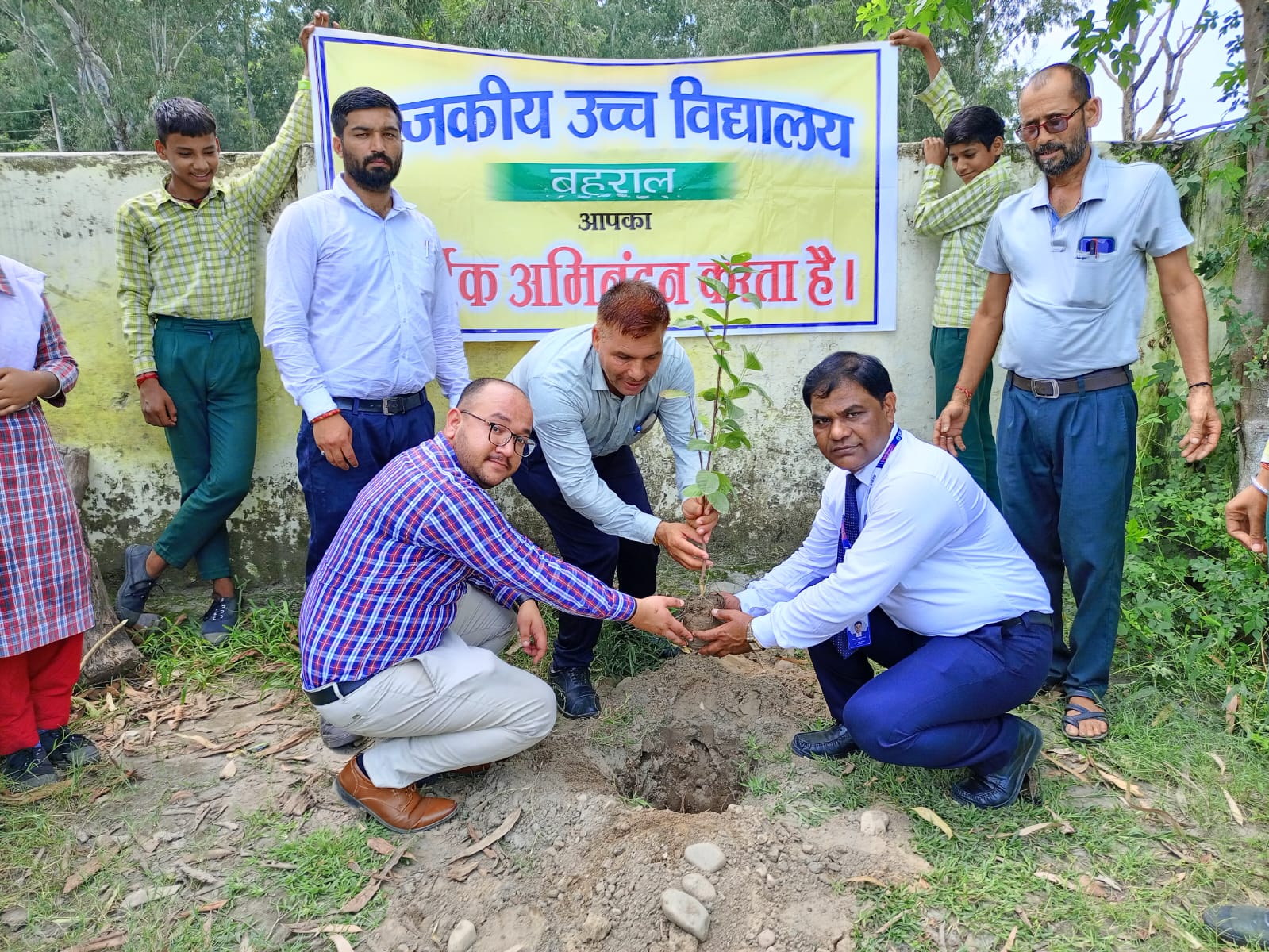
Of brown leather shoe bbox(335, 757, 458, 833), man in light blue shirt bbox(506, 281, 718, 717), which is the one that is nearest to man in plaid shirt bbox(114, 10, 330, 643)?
man in light blue shirt bbox(506, 281, 718, 717)

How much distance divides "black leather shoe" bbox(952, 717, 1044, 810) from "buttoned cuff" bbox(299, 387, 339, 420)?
96.8 inches

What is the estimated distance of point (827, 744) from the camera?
2.96 meters

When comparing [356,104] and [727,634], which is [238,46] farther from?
[727,634]

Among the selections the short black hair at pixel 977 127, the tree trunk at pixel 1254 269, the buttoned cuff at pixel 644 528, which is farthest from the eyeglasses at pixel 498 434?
the tree trunk at pixel 1254 269

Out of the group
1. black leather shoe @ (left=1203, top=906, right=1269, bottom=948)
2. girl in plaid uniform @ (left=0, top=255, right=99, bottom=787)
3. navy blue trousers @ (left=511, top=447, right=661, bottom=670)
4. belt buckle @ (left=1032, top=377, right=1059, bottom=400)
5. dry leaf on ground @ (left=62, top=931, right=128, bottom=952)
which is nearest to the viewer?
black leather shoe @ (left=1203, top=906, right=1269, bottom=948)

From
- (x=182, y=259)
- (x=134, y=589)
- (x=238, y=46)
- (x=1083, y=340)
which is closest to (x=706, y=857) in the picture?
(x=1083, y=340)

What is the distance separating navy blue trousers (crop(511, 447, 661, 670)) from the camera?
332 centimetres

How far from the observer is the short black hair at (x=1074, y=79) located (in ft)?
9.45

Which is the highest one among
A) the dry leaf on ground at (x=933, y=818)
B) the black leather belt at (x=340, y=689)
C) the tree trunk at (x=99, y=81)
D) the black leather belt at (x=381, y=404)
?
the tree trunk at (x=99, y=81)

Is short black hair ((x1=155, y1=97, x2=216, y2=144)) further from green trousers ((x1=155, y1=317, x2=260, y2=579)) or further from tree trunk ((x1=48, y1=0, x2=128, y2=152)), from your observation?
tree trunk ((x1=48, y1=0, x2=128, y2=152))

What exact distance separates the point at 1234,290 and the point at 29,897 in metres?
4.99

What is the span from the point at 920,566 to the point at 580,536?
1283mm

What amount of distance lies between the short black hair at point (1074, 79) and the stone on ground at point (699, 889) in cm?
270

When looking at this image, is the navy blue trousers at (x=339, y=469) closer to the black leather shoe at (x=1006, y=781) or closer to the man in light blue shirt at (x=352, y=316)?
the man in light blue shirt at (x=352, y=316)
